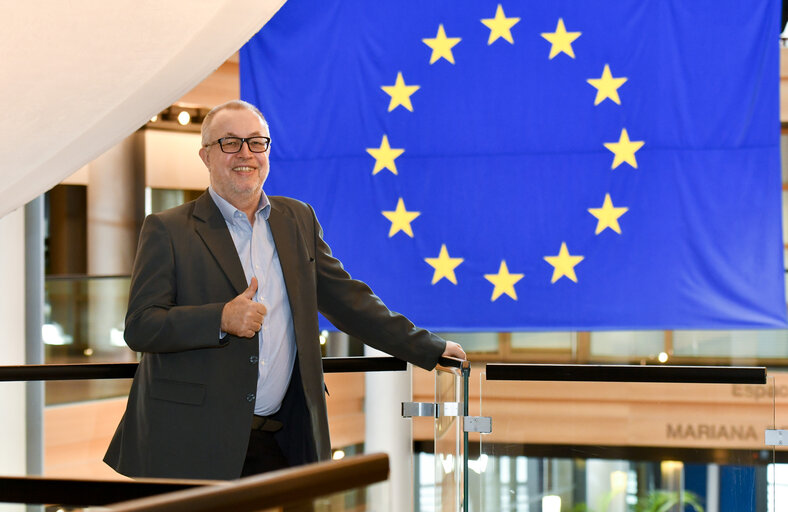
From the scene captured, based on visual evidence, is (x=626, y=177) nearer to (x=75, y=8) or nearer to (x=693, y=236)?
(x=693, y=236)

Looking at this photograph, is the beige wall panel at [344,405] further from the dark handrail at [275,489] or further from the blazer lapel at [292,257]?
the dark handrail at [275,489]

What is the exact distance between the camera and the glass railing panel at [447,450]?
3.05 metres

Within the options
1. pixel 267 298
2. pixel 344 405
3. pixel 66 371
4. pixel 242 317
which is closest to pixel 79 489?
pixel 242 317

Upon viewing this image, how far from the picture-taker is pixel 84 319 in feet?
24.1

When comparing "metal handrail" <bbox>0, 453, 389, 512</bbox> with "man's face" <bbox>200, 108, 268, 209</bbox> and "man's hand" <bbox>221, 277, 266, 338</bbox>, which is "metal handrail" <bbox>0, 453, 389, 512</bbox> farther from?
"man's face" <bbox>200, 108, 268, 209</bbox>

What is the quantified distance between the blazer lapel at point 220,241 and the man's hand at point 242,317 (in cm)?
16

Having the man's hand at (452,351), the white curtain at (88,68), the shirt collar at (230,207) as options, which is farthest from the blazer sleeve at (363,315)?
the white curtain at (88,68)

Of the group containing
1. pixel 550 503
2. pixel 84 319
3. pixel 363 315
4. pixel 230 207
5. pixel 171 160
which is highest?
pixel 171 160

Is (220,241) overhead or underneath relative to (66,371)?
overhead

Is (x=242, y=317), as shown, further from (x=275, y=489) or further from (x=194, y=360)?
(x=275, y=489)

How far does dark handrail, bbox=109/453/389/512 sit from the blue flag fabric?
3.24 metres

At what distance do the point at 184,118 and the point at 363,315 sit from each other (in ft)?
16.7

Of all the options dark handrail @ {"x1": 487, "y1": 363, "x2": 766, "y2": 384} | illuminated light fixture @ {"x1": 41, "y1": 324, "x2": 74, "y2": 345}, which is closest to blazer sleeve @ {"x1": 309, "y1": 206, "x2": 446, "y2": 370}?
dark handrail @ {"x1": 487, "y1": 363, "x2": 766, "y2": 384}

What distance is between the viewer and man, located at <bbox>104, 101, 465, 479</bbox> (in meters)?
2.25
